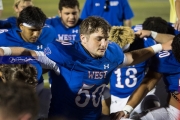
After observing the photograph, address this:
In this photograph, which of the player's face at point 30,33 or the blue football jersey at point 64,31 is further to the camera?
the blue football jersey at point 64,31

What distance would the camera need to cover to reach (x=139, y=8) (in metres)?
9.23

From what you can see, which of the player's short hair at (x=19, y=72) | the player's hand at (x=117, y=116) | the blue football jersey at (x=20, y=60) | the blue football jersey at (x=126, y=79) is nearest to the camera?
the player's short hair at (x=19, y=72)

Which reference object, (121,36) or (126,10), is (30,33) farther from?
(126,10)

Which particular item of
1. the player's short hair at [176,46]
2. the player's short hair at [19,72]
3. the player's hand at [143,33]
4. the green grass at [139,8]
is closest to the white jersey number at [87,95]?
the player's short hair at [19,72]

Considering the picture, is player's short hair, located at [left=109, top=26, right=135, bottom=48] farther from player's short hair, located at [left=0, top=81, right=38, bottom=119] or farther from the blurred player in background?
player's short hair, located at [left=0, top=81, right=38, bottom=119]

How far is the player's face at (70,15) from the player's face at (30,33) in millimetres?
844

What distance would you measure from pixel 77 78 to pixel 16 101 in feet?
4.64

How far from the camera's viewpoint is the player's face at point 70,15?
4765mm

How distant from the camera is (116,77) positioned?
4.14 m

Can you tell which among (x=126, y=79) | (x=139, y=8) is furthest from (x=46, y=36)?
(x=139, y=8)

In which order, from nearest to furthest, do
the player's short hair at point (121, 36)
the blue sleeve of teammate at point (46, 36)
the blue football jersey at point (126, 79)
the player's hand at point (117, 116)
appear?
the player's hand at point (117, 116) < the player's short hair at point (121, 36) < the blue football jersey at point (126, 79) < the blue sleeve of teammate at point (46, 36)

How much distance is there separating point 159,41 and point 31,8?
4.14ft

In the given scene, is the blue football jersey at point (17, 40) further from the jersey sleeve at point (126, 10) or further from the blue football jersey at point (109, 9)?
the jersey sleeve at point (126, 10)

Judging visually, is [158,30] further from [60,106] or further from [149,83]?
[60,106]
